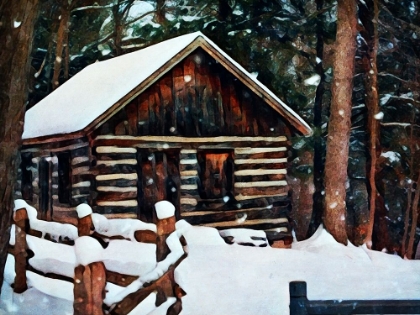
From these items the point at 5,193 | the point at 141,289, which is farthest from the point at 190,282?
the point at 5,193

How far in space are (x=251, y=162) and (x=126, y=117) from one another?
72.5 inches

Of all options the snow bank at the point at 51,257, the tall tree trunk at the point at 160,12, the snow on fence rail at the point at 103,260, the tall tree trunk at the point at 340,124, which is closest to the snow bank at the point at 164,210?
the snow on fence rail at the point at 103,260

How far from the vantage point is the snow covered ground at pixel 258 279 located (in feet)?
14.1

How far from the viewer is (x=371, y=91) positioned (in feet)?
29.1

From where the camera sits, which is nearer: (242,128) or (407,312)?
(407,312)

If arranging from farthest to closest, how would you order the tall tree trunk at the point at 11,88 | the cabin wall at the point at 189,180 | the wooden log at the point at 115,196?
the cabin wall at the point at 189,180
the wooden log at the point at 115,196
the tall tree trunk at the point at 11,88

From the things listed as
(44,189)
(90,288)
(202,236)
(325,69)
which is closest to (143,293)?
(90,288)

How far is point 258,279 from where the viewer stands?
505cm

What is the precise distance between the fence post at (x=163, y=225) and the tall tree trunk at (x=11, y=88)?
942 mm

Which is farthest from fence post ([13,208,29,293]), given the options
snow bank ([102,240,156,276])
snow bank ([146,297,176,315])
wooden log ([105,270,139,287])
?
snow bank ([146,297,176,315])

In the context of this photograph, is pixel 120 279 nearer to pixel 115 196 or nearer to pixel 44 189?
pixel 115 196

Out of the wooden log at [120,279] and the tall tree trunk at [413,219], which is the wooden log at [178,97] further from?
the tall tree trunk at [413,219]

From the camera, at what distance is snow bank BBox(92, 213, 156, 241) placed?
433 centimetres

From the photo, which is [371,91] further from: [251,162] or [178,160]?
[178,160]
